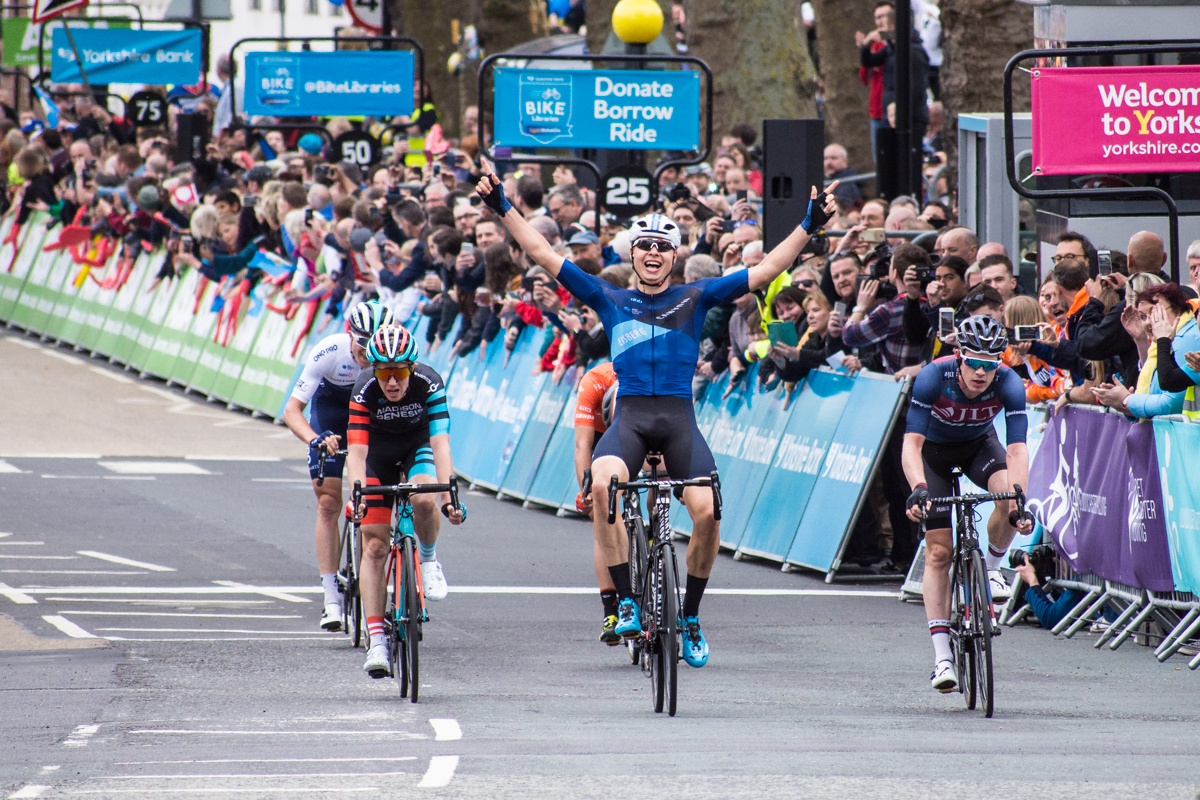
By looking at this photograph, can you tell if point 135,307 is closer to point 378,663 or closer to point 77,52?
point 77,52

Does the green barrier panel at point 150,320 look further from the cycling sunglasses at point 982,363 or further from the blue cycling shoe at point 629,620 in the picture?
the cycling sunglasses at point 982,363

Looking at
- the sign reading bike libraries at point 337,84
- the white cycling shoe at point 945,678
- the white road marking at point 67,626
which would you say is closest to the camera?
the white cycling shoe at point 945,678

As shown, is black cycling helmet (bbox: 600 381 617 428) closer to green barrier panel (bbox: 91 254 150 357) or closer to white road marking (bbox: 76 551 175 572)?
white road marking (bbox: 76 551 175 572)

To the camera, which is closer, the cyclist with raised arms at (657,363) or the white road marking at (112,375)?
the cyclist with raised arms at (657,363)

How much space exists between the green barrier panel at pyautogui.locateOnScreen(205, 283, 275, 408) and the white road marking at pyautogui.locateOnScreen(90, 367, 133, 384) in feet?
5.62

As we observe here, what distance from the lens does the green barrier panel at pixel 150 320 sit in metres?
27.2

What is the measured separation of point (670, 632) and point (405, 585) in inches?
51.6

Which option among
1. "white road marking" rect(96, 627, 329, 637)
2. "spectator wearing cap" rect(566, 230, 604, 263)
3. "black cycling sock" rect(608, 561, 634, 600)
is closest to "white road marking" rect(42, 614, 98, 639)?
"white road marking" rect(96, 627, 329, 637)

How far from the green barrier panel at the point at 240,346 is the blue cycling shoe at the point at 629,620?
14.8 metres

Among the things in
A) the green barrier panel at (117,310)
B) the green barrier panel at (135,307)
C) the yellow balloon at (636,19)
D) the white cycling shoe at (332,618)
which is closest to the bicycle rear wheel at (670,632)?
the white cycling shoe at (332,618)

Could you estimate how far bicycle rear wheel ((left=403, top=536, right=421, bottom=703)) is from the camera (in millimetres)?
9648

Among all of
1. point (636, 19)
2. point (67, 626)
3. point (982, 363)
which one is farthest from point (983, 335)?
point (636, 19)

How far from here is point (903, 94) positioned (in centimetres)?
1864

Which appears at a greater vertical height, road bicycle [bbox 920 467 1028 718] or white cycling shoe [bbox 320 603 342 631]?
road bicycle [bbox 920 467 1028 718]
